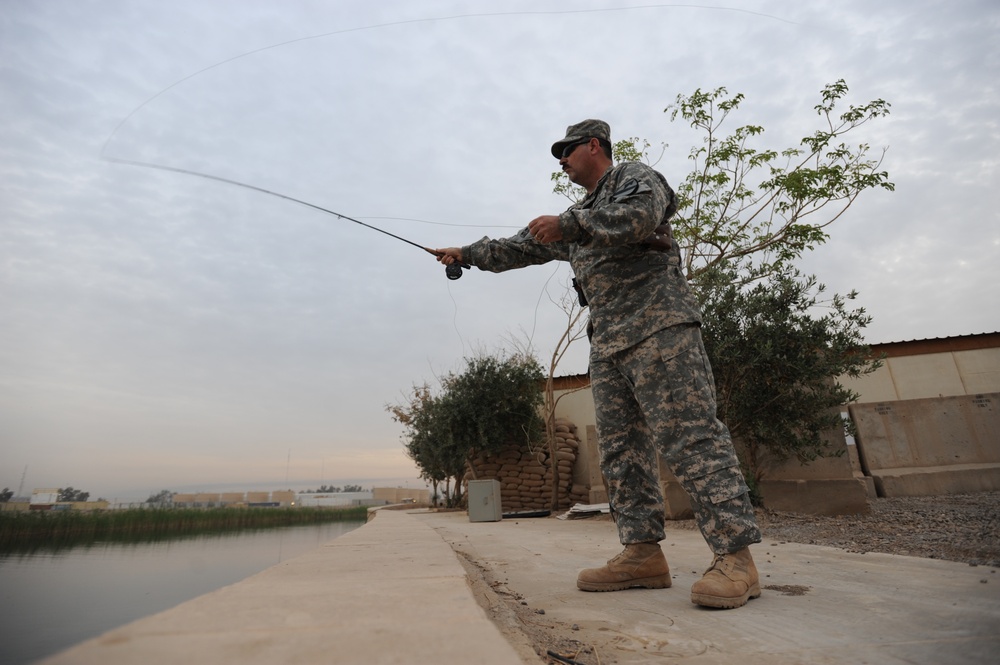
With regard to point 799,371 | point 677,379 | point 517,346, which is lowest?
point 677,379

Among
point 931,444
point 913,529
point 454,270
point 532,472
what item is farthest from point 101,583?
point 931,444

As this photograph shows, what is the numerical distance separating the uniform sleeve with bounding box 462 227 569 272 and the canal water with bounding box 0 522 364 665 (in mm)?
1721

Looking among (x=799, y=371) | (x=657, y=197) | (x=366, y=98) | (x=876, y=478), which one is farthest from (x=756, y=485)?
(x=366, y=98)

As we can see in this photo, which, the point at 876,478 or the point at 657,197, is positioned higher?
the point at 657,197

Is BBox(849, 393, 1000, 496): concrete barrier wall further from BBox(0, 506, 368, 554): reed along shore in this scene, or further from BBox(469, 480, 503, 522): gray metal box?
BBox(0, 506, 368, 554): reed along shore

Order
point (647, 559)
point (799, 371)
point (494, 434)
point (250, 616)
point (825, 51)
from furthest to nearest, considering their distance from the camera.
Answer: point (494, 434) < point (825, 51) < point (799, 371) < point (647, 559) < point (250, 616)

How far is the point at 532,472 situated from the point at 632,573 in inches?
377

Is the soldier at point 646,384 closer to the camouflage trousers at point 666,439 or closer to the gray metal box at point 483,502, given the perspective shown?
the camouflage trousers at point 666,439

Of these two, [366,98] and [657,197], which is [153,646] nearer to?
[657,197]

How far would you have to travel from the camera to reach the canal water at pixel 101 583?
3238 mm

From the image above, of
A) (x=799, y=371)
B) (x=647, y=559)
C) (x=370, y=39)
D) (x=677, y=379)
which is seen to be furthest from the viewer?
(x=799, y=371)

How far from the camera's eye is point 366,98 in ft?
19.9

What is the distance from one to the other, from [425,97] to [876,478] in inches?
316

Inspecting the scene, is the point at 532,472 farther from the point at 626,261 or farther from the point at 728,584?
the point at 728,584
